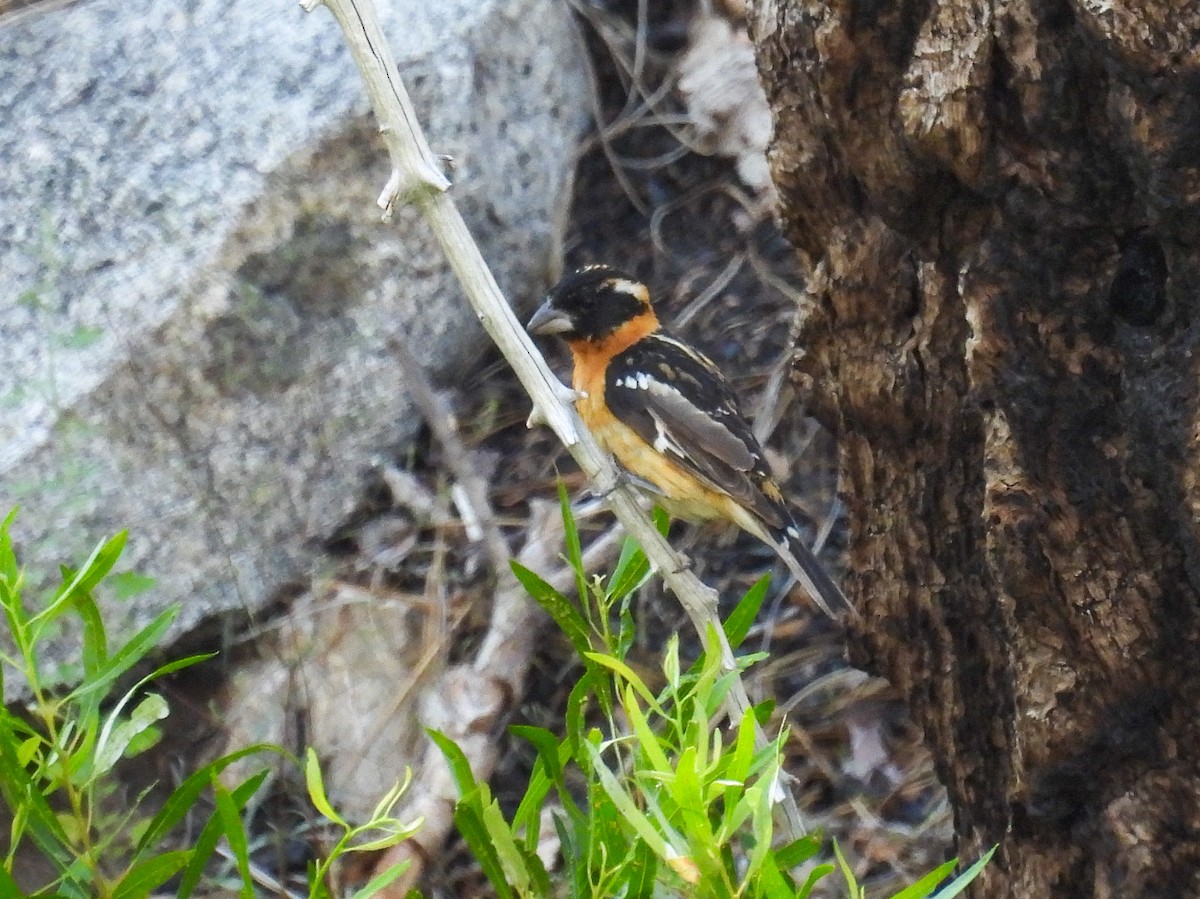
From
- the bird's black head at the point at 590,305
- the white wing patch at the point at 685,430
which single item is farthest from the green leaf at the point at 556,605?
the bird's black head at the point at 590,305

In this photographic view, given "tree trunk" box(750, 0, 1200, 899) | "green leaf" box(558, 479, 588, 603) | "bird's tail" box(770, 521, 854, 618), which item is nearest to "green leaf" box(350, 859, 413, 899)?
"green leaf" box(558, 479, 588, 603)

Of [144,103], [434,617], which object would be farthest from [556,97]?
[434,617]

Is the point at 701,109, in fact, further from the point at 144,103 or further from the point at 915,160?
the point at 915,160

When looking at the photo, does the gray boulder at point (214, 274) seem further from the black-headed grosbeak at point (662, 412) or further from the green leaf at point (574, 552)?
the green leaf at point (574, 552)

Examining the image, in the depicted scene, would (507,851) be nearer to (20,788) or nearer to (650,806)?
(650,806)

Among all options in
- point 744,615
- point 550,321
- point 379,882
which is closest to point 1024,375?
point 744,615
